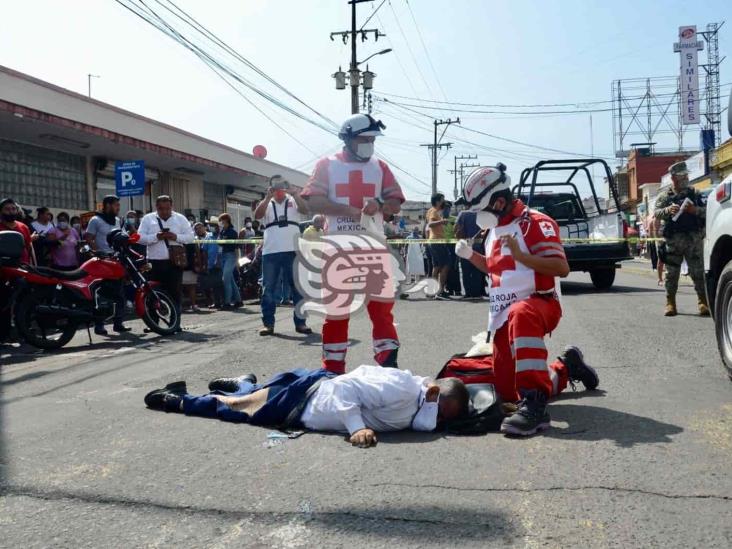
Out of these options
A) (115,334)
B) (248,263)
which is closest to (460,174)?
(248,263)

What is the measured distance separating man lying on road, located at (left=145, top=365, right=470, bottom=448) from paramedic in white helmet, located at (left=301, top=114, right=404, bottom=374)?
78 centimetres

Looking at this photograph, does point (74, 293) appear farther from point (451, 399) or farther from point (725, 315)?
point (725, 315)

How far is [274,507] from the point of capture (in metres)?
2.92

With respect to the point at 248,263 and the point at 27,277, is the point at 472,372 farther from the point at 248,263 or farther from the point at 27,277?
the point at 248,263

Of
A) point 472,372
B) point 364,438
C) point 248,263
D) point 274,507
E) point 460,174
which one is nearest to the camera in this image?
point 274,507

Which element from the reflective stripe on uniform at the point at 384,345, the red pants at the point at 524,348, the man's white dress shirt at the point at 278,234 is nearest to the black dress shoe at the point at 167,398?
the reflective stripe on uniform at the point at 384,345

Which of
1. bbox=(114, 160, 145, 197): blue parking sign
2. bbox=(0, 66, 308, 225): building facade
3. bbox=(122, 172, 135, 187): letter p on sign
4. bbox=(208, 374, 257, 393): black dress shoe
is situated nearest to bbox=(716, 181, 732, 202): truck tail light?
bbox=(208, 374, 257, 393): black dress shoe

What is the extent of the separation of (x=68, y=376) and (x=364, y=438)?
11.7 ft

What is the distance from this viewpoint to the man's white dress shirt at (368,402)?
12.8 feet

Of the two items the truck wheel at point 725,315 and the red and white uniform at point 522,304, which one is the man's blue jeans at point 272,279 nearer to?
the red and white uniform at point 522,304

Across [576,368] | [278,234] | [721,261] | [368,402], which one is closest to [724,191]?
[721,261]

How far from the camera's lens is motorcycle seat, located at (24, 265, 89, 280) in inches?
318

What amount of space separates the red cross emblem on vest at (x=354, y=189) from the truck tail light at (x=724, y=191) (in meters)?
2.58

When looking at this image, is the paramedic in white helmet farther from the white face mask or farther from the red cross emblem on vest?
the white face mask
